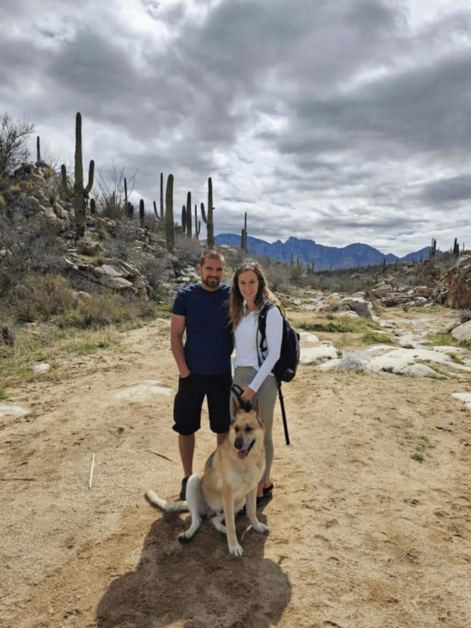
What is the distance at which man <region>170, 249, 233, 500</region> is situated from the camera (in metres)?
3.33

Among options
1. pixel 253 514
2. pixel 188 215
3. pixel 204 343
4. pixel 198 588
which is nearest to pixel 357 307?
pixel 204 343

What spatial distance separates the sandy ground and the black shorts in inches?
32.7

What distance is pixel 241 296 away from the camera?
318 centimetres

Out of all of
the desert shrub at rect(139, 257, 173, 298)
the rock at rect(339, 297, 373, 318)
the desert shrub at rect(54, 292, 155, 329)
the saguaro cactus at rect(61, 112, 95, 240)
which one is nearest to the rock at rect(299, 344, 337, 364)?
the desert shrub at rect(54, 292, 155, 329)

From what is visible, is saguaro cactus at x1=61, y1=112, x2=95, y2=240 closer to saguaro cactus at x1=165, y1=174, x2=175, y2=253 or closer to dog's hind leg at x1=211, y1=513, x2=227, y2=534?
saguaro cactus at x1=165, y1=174, x2=175, y2=253

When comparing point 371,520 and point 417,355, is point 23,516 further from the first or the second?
point 417,355

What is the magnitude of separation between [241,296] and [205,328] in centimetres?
45

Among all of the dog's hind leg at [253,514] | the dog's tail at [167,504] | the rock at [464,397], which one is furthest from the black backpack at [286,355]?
the rock at [464,397]

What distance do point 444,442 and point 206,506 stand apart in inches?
138

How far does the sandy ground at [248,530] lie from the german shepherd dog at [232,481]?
0.41ft

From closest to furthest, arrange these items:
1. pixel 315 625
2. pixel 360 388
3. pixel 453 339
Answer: pixel 315 625, pixel 360 388, pixel 453 339

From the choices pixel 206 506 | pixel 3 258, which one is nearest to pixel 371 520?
pixel 206 506

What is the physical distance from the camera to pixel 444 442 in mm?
4984

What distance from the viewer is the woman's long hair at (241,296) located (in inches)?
122
